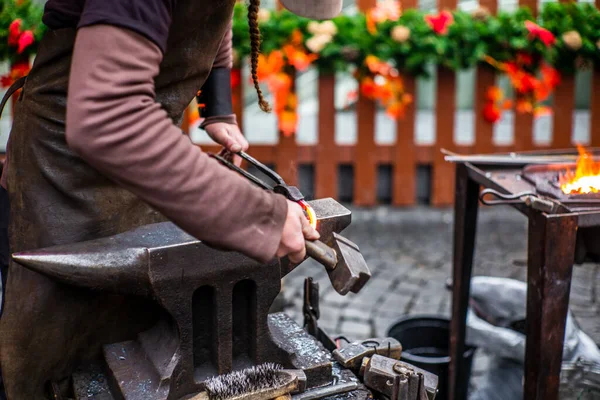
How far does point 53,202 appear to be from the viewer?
1840 millimetres

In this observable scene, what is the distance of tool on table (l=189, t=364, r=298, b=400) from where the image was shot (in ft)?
5.73

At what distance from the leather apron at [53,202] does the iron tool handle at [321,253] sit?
0.67 m

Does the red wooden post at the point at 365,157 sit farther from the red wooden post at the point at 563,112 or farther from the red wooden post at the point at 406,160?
the red wooden post at the point at 563,112

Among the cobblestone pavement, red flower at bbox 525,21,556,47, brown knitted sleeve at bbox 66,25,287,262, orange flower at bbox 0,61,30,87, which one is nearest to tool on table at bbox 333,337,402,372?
brown knitted sleeve at bbox 66,25,287,262

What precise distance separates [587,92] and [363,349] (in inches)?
352

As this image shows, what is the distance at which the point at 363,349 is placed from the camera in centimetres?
212

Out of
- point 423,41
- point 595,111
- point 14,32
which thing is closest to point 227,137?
point 14,32

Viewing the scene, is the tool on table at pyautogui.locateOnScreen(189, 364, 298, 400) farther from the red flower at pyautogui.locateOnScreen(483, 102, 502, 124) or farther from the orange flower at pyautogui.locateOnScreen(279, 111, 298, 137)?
the red flower at pyautogui.locateOnScreen(483, 102, 502, 124)

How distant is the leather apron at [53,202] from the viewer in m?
1.81

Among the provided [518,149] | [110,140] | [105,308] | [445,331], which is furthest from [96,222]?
[518,149]

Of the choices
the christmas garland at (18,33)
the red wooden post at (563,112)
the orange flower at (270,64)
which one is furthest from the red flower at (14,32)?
the red wooden post at (563,112)

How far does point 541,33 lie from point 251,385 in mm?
4710

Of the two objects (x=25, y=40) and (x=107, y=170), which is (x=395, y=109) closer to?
(x=25, y=40)

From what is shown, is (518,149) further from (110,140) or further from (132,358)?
(110,140)
